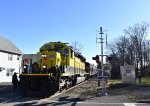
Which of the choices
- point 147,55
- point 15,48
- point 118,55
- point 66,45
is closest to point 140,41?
point 147,55

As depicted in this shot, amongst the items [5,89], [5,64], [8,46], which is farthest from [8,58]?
[5,89]

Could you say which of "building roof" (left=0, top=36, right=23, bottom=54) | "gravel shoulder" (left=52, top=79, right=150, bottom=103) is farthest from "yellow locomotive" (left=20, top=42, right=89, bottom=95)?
"building roof" (left=0, top=36, right=23, bottom=54)

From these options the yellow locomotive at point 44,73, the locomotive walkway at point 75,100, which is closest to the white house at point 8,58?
the yellow locomotive at point 44,73

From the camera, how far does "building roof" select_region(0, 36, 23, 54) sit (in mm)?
48769

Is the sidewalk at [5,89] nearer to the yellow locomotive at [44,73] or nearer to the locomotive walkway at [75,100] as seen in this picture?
the yellow locomotive at [44,73]

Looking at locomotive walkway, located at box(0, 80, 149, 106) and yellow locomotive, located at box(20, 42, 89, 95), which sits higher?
yellow locomotive, located at box(20, 42, 89, 95)

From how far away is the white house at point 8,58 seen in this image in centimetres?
4747

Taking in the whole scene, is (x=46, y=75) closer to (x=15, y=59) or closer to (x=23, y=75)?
(x=23, y=75)

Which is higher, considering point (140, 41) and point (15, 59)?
point (140, 41)

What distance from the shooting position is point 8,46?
52000 millimetres

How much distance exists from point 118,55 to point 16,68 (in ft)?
188

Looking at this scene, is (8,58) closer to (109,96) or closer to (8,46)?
(8,46)

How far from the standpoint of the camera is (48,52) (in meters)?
22.6

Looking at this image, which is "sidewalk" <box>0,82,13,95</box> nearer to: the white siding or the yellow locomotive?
the yellow locomotive
